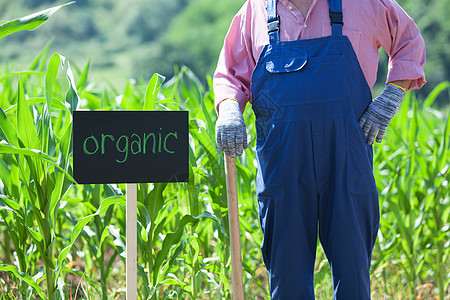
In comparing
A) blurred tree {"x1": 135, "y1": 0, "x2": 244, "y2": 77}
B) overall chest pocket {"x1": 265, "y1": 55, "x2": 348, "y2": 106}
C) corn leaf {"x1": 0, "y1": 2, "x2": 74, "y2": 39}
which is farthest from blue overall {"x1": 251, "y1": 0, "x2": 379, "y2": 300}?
blurred tree {"x1": 135, "y1": 0, "x2": 244, "y2": 77}

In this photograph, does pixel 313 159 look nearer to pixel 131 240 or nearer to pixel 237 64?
pixel 237 64

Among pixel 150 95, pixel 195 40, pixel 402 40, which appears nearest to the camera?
pixel 402 40

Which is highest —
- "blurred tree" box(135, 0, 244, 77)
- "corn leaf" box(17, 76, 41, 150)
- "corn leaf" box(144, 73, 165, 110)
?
"blurred tree" box(135, 0, 244, 77)

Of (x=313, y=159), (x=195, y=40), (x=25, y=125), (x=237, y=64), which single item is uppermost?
(x=195, y=40)

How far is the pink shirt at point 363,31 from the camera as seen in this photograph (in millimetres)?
1006

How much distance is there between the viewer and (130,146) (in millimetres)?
1016

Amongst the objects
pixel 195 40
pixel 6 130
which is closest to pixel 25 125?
pixel 6 130

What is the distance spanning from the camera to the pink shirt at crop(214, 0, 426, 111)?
1.01 metres

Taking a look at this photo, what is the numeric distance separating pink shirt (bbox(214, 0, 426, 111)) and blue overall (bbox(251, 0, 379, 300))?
0.08 feet

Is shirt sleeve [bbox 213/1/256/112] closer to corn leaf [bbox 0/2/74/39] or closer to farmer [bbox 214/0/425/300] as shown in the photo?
farmer [bbox 214/0/425/300]

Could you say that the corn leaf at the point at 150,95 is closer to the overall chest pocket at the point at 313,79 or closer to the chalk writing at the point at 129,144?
the chalk writing at the point at 129,144

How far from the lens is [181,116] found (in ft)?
3.42

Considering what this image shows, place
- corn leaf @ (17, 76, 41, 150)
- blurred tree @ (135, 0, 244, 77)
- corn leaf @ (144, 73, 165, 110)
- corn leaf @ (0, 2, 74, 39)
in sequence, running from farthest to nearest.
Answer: blurred tree @ (135, 0, 244, 77) < corn leaf @ (144, 73, 165, 110) < corn leaf @ (17, 76, 41, 150) < corn leaf @ (0, 2, 74, 39)

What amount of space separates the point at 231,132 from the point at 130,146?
0.69 feet
